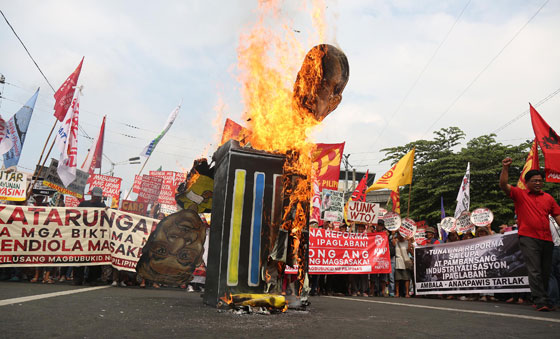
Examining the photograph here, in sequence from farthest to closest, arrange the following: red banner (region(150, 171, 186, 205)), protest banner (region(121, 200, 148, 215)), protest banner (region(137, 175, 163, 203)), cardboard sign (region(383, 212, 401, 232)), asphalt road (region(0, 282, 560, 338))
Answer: red banner (region(150, 171, 186, 205)), protest banner (region(121, 200, 148, 215)), protest banner (region(137, 175, 163, 203)), cardboard sign (region(383, 212, 401, 232)), asphalt road (region(0, 282, 560, 338))

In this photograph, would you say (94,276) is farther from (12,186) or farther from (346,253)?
(12,186)

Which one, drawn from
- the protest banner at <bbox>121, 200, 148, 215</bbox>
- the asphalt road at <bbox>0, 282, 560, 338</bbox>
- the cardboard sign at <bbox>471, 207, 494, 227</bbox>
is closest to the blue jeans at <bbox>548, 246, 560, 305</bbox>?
the cardboard sign at <bbox>471, 207, 494, 227</bbox>

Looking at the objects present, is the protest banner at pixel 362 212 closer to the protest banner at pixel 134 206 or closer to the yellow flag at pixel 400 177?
the yellow flag at pixel 400 177

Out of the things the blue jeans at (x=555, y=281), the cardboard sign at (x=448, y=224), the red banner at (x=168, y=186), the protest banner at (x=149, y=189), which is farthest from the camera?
the red banner at (x=168, y=186)

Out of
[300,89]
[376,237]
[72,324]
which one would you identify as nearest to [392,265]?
[376,237]

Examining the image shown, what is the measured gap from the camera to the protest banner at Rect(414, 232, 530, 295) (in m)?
9.06

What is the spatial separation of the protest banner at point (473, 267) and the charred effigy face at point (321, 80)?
20.7 feet

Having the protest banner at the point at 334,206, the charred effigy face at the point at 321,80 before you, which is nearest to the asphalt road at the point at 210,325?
the charred effigy face at the point at 321,80

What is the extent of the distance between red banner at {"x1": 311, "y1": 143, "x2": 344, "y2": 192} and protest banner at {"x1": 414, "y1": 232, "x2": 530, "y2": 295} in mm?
5227

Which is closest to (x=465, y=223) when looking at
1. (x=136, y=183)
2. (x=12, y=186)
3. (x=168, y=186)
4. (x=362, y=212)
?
(x=362, y=212)

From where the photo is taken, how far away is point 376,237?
11.8 m

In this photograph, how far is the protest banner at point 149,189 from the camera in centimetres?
2162

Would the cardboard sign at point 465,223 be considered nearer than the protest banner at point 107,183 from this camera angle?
Yes

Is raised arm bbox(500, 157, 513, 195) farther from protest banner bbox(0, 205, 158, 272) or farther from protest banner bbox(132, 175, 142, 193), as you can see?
protest banner bbox(132, 175, 142, 193)
